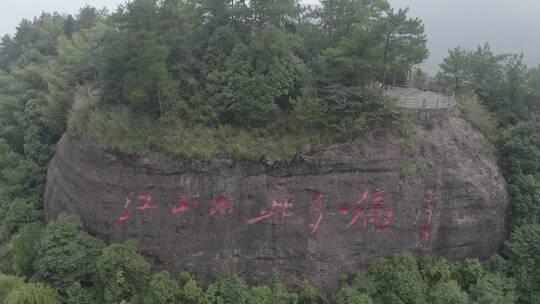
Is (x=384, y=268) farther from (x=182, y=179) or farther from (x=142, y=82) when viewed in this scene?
(x=142, y=82)

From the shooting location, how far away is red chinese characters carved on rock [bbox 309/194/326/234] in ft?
47.1

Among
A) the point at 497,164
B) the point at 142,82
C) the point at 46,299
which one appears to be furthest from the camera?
the point at 497,164

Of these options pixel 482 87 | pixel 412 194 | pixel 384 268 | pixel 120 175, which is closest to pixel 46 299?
pixel 120 175

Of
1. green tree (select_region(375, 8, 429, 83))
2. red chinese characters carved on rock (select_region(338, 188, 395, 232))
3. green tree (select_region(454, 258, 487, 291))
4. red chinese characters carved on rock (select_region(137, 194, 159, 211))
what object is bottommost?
green tree (select_region(454, 258, 487, 291))

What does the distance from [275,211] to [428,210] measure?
6054 millimetres

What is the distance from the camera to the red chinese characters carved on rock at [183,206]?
14141 mm

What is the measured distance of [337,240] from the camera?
47.8ft

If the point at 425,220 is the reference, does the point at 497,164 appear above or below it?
above

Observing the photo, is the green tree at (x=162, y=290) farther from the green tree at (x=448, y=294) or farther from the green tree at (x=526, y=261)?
the green tree at (x=526, y=261)

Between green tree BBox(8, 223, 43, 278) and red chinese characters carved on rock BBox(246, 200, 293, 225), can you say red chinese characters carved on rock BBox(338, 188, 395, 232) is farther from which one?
green tree BBox(8, 223, 43, 278)

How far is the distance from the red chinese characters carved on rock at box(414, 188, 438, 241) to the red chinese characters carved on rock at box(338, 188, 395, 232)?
1.25 meters

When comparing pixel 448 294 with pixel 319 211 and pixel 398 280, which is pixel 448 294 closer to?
pixel 398 280

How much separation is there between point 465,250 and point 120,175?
547 inches

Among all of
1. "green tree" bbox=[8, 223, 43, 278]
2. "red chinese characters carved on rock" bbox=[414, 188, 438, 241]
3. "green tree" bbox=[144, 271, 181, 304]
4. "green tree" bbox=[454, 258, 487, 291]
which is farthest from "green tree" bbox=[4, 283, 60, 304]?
"green tree" bbox=[454, 258, 487, 291]
